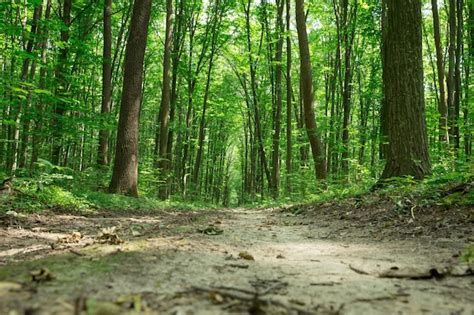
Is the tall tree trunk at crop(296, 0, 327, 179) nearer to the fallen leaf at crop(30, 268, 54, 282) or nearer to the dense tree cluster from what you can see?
the dense tree cluster

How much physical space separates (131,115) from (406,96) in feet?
25.4

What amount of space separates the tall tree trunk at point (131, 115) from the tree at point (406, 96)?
7266 millimetres

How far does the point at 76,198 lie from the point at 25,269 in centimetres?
668

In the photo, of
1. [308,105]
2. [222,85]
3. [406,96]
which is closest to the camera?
[406,96]

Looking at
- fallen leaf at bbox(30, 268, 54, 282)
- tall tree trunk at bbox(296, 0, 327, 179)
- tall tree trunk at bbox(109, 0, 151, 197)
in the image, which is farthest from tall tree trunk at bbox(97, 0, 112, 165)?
fallen leaf at bbox(30, 268, 54, 282)

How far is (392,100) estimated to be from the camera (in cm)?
784

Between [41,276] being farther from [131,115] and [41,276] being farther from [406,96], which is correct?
[131,115]

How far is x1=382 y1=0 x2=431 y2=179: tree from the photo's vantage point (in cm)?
757

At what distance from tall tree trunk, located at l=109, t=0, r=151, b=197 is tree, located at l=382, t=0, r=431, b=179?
7266mm

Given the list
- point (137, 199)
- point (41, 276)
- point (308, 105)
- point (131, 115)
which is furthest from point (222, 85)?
point (41, 276)

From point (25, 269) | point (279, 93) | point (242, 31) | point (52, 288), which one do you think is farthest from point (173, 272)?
Answer: point (242, 31)

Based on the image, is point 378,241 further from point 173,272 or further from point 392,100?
point 392,100

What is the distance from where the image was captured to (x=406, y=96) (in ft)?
25.2

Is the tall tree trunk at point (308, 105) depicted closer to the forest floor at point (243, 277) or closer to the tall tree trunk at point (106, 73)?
the tall tree trunk at point (106, 73)
